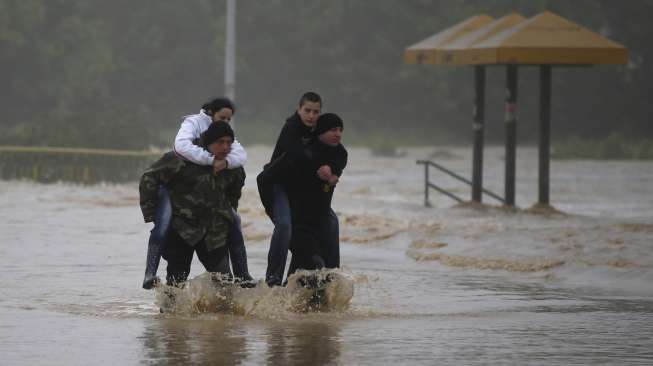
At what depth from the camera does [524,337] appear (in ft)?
35.0

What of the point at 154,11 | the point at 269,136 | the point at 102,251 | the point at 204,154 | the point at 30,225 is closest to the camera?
the point at 204,154

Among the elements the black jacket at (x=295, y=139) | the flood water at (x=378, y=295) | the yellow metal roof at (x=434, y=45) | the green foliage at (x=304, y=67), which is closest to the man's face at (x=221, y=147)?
the black jacket at (x=295, y=139)

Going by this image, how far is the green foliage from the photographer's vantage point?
6156cm

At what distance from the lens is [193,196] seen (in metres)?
11.4

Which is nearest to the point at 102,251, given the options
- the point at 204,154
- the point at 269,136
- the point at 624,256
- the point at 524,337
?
the point at 624,256

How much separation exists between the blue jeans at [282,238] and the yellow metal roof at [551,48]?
10.5 metres

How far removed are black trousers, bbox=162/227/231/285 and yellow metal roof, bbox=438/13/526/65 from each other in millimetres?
12049

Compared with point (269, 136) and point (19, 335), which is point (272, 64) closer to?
point (269, 136)

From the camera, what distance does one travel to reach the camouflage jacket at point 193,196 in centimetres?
1128

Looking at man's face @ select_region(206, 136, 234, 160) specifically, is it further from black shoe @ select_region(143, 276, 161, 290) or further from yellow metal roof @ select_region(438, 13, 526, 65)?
yellow metal roof @ select_region(438, 13, 526, 65)

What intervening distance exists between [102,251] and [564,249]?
516 cm

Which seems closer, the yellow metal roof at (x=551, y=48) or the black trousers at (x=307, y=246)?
the black trousers at (x=307, y=246)

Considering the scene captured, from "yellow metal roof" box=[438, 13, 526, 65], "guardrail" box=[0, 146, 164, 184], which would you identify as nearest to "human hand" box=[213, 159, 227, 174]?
"yellow metal roof" box=[438, 13, 526, 65]

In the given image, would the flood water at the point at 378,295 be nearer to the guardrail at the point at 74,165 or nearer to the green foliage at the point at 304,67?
the guardrail at the point at 74,165
